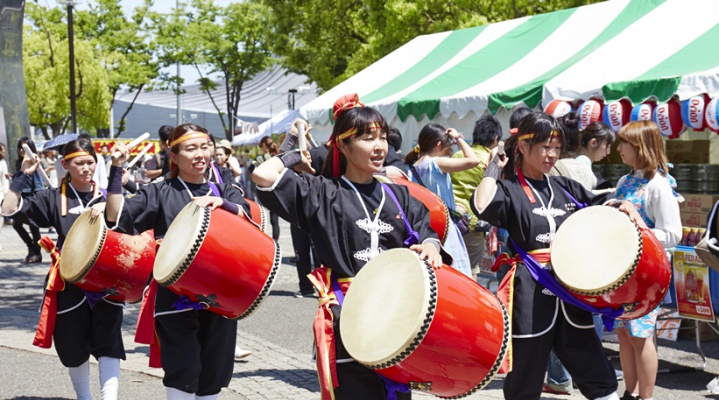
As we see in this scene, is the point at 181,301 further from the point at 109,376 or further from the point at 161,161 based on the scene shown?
the point at 161,161

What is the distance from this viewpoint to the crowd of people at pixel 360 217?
3.59m

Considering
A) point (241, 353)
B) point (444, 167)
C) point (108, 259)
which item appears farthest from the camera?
point (241, 353)

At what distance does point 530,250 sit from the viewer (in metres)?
4.27

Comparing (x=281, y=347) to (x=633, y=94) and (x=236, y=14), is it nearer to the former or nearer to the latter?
(x=633, y=94)

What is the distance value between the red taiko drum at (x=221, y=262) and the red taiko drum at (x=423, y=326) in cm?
77

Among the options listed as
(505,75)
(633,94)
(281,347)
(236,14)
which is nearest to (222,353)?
(281,347)

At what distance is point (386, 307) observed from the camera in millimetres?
3150

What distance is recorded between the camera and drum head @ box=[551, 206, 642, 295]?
400 centimetres

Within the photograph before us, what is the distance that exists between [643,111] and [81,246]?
200 inches

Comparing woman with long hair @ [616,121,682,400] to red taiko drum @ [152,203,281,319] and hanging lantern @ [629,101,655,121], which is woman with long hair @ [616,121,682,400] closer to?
red taiko drum @ [152,203,281,319]

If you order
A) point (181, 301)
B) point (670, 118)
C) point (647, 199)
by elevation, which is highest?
point (670, 118)

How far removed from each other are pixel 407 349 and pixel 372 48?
2109cm

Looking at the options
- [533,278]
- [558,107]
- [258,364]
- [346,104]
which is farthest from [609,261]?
[558,107]

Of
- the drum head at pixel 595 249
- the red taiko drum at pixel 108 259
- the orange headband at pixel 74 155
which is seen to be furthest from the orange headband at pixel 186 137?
the drum head at pixel 595 249
